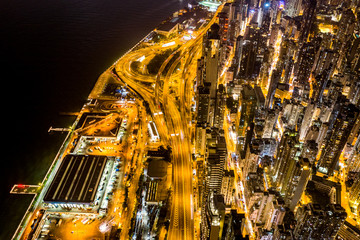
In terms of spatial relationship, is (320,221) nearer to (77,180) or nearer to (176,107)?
(77,180)

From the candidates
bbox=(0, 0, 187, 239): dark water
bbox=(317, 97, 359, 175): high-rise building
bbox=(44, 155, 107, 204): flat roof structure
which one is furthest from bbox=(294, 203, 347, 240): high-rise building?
bbox=(0, 0, 187, 239): dark water

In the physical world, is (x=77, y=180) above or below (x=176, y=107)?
below

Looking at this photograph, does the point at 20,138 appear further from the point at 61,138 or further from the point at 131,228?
the point at 131,228

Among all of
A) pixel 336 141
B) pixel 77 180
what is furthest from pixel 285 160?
pixel 77 180

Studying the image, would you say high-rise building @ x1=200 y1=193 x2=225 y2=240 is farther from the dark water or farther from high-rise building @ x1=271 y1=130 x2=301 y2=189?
the dark water

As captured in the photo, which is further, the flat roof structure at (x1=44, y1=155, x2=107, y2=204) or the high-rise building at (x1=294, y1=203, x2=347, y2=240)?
the flat roof structure at (x1=44, y1=155, x2=107, y2=204)

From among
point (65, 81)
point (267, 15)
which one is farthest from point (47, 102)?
point (267, 15)

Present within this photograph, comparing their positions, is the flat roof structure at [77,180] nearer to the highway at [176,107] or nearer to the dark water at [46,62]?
the dark water at [46,62]
